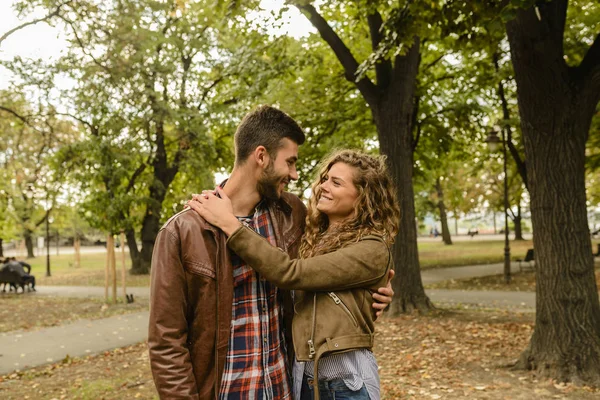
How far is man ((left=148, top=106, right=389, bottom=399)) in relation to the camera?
2195mm

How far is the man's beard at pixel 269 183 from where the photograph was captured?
8.18ft

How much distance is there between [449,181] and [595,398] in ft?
113

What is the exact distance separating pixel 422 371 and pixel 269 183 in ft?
17.6

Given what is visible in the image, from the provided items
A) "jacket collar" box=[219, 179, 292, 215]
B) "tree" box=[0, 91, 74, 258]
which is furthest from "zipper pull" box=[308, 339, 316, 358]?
"tree" box=[0, 91, 74, 258]

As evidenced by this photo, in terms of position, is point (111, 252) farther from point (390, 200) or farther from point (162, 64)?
point (390, 200)

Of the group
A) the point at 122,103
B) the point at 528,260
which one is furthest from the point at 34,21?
the point at 528,260

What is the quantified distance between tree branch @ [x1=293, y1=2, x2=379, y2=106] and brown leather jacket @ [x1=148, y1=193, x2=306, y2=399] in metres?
7.50

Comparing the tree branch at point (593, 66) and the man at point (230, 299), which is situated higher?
the tree branch at point (593, 66)

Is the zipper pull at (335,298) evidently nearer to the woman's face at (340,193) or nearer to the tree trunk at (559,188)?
the woman's face at (340,193)

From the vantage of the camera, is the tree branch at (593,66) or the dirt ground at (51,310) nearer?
the tree branch at (593,66)

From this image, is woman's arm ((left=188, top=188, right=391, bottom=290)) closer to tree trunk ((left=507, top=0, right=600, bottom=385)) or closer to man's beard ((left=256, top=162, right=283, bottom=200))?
man's beard ((left=256, top=162, right=283, bottom=200))

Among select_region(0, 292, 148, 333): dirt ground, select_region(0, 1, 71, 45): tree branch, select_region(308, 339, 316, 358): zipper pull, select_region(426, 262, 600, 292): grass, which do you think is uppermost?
select_region(0, 1, 71, 45): tree branch

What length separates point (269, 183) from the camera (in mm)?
2504

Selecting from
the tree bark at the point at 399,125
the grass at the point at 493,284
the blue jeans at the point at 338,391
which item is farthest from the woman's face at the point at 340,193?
the grass at the point at 493,284
